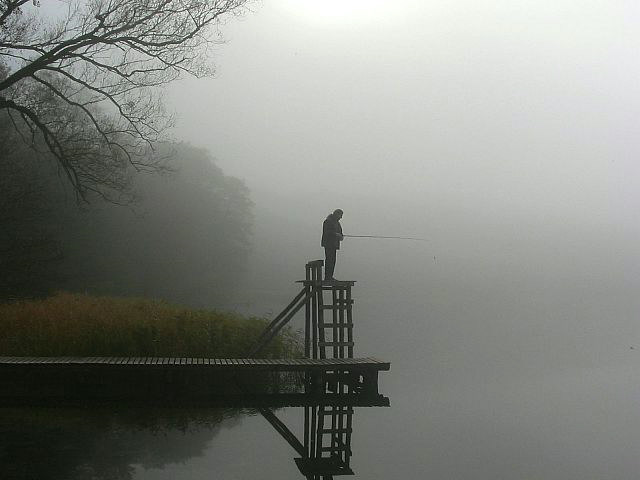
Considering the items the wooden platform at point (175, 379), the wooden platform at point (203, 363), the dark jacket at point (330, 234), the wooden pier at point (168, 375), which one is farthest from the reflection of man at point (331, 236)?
the wooden platform at point (175, 379)

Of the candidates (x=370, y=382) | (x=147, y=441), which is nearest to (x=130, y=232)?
(x=370, y=382)

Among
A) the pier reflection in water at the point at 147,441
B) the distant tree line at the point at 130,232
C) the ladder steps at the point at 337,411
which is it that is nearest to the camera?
the pier reflection in water at the point at 147,441

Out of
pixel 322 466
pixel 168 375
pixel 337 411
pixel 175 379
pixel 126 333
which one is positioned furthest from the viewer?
pixel 126 333

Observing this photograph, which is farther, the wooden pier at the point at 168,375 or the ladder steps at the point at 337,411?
the ladder steps at the point at 337,411

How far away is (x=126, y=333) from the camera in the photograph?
40.3 ft

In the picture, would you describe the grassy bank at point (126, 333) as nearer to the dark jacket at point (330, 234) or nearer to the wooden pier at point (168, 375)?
the wooden pier at point (168, 375)

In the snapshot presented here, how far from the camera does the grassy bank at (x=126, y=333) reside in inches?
470

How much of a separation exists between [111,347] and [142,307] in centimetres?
227

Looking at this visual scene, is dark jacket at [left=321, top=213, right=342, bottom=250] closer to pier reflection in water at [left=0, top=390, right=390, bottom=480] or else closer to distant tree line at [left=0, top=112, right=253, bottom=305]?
pier reflection in water at [left=0, top=390, right=390, bottom=480]

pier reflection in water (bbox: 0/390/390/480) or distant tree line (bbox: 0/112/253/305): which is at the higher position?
distant tree line (bbox: 0/112/253/305)

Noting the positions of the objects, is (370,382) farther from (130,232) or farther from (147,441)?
(130,232)

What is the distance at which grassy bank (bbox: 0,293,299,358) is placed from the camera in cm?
1193

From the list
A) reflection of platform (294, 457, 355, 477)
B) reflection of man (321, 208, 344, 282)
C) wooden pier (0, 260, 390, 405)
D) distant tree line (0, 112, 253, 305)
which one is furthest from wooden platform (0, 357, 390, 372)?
distant tree line (0, 112, 253, 305)

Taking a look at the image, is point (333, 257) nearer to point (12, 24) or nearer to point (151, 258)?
point (12, 24)
